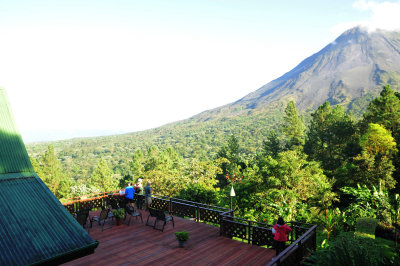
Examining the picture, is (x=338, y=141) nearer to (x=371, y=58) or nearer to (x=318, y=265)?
(x=318, y=265)

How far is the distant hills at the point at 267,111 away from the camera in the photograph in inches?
4336

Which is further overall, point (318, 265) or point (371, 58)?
point (371, 58)

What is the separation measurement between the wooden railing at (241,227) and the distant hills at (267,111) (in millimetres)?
76381

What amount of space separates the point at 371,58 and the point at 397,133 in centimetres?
19499

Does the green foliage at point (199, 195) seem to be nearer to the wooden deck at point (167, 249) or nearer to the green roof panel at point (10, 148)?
the wooden deck at point (167, 249)

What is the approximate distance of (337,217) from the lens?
13.1 m

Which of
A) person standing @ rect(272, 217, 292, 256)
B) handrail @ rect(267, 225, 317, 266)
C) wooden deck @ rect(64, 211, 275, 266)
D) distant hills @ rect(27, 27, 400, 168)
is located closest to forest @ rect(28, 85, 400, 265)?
handrail @ rect(267, 225, 317, 266)

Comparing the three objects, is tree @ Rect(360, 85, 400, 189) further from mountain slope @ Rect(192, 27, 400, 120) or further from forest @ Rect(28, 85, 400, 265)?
mountain slope @ Rect(192, 27, 400, 120)

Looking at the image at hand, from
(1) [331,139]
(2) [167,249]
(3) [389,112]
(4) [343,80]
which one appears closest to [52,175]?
(1) [331,139]

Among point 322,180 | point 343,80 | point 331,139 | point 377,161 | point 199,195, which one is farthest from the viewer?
point 343,80

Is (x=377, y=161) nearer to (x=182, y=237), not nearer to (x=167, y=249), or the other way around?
(x=182, y=237)

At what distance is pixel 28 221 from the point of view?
596 cm

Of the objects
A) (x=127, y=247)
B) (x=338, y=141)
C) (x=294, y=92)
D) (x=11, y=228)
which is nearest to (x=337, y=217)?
(x=127, y=247)

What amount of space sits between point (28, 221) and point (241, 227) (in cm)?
658
